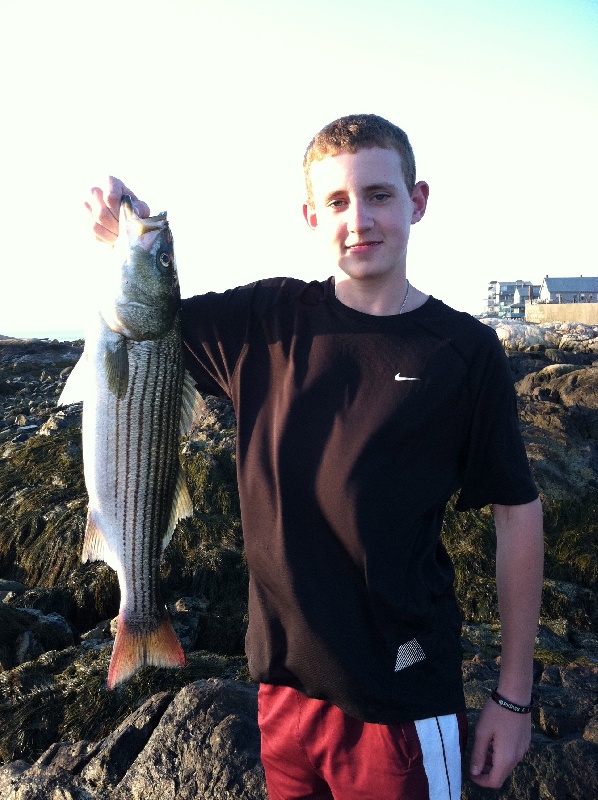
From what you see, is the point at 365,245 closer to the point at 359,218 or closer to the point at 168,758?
the point at 359,218

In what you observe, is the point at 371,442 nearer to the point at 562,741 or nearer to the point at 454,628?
the point at 454,628

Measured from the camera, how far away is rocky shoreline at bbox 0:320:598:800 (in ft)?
11.5

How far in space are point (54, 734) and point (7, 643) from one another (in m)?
1.14

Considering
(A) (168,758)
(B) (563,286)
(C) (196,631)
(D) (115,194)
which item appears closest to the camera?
(D) (115,194)

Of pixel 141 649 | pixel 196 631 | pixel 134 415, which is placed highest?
pixel 134 415

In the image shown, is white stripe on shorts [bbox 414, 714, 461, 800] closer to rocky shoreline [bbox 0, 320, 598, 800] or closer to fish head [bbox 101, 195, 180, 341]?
rocky shoreline [bbox 0, 320, 598, 800]

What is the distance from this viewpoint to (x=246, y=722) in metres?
3.61

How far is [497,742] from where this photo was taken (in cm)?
274

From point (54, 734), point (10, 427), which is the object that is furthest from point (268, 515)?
point (10, 427)

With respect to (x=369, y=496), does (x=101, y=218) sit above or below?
above

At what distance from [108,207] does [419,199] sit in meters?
1.43

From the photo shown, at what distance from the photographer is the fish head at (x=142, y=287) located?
3.08 m

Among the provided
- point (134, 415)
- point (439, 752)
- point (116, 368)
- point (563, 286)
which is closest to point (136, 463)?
point (134, 415)

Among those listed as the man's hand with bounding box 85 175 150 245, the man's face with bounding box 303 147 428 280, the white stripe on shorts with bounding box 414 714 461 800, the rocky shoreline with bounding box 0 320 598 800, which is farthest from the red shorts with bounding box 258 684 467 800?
the man's hand with bounding box 85 175 150 245
